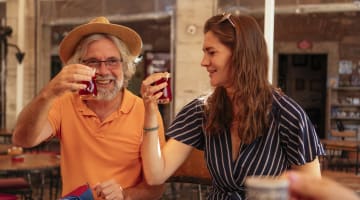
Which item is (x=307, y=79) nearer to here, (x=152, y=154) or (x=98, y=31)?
(x=98, y=31)

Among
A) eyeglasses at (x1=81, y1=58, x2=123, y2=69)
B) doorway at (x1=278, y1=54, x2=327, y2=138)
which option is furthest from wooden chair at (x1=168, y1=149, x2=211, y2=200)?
doorway at (x1=278, y1=54, x2=327, y2=138)

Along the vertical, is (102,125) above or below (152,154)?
above

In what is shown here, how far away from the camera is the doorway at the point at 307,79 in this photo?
44.3 feet

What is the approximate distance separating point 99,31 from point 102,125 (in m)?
0.43

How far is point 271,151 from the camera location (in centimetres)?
209

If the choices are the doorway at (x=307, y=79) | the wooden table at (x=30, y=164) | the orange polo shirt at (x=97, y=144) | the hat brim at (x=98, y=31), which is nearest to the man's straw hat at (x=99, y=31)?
the hat brim at (x=98, y=31)

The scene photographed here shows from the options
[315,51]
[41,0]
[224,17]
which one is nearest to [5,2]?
[41,0]

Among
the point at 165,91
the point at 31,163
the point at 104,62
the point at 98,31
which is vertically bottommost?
the point at 31,163

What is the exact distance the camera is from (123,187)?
90.7 inches

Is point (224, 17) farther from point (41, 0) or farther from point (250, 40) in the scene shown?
point (41, 0)

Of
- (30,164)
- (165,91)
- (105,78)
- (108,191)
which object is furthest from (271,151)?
(30,164)

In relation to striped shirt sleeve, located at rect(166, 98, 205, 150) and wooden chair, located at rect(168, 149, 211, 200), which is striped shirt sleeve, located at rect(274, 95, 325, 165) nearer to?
striped shirt sleeve, located at rect(166, 98, 205, 150)

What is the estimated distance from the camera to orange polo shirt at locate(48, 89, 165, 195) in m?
2.29

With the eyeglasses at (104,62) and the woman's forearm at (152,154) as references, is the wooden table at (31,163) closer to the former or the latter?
the eyeglasses at (104,62)
